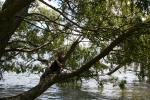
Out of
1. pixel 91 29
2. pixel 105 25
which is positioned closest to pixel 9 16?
pixel 91 29

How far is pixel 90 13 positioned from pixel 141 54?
1930 mm

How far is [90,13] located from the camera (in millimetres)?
10023

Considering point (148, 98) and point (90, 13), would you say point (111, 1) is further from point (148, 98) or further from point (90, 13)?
point (148, 98)

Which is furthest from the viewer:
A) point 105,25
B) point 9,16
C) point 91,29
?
point 105,25

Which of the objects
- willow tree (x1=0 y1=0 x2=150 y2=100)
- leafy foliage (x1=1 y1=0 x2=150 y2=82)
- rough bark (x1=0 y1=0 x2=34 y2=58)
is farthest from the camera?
leafy foliage (x1=1 y1=0 x2=150 y2=82)

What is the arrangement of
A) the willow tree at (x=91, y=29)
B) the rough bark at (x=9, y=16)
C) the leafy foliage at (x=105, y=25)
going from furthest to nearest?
the leafy foliage at (x=105, y=25) < the willow tree at (x=91, y=29) < the rough bark at (x=9, y=16)

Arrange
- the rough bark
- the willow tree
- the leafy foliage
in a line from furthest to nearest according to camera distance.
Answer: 1. the leafy foliage
2. the willow tree
3. the rough bark

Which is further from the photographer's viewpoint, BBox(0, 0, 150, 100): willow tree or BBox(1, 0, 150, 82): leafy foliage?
BBox(1, 0, 150, 82): leafy foliage

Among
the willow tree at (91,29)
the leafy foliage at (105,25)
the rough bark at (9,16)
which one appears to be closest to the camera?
the rough bark at (9,16)

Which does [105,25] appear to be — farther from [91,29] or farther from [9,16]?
[9,16]

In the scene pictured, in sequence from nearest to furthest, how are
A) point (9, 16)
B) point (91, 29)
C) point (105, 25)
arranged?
point (9, 16)
point (91, 29)
point (105, 25)

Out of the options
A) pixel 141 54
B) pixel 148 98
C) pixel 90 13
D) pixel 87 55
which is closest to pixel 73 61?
pixel 87 55

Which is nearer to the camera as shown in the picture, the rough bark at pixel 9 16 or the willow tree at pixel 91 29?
the rough bark at pixel 9 16

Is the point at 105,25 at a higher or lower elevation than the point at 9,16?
higher
